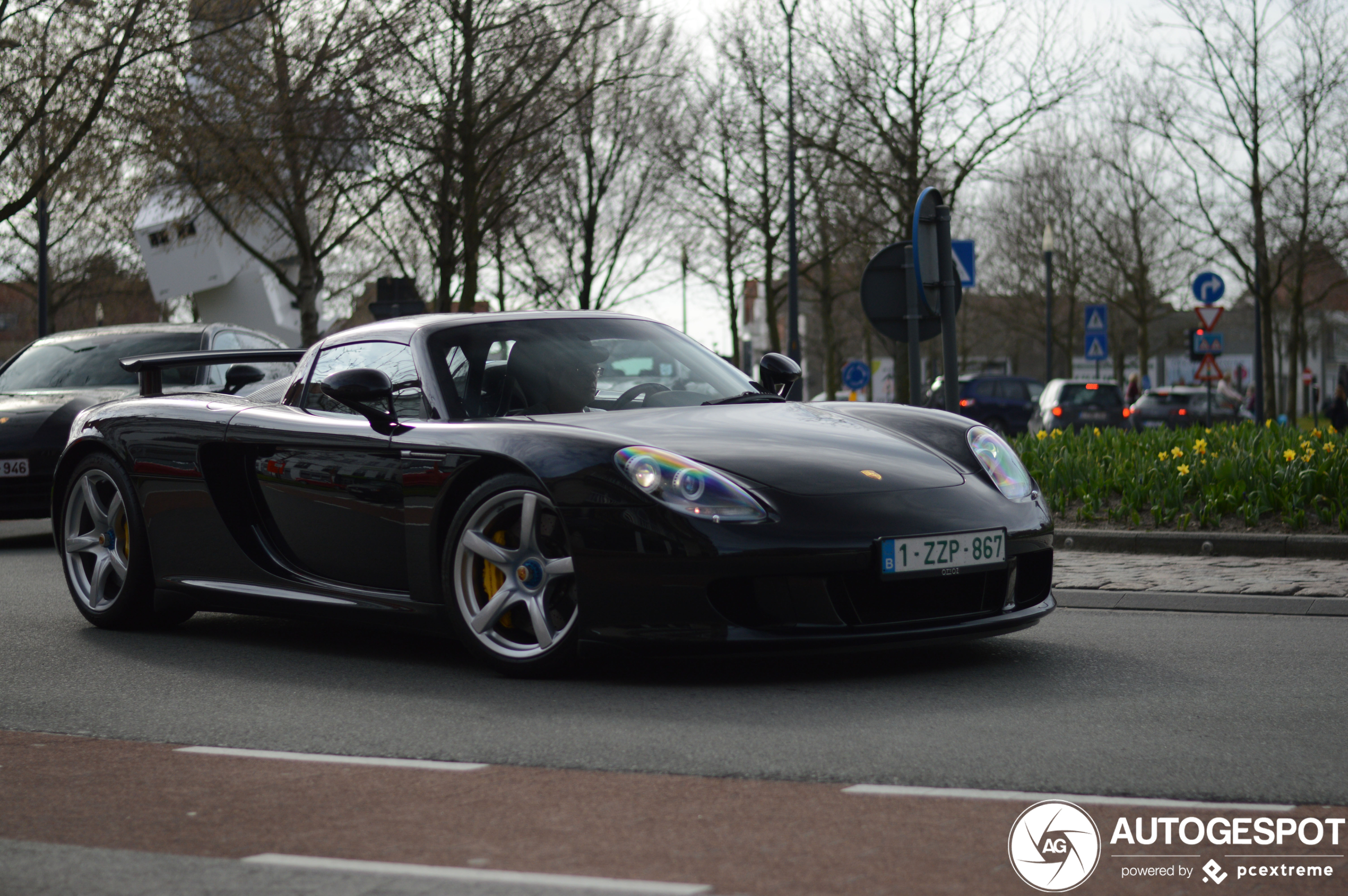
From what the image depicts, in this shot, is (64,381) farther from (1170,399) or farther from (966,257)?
(1170,399)

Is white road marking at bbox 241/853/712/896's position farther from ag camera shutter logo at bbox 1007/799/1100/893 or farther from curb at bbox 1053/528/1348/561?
curb at bbox 1053/528/1348/561

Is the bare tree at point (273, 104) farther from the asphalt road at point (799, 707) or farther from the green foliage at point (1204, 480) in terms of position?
the asphalt road at point (799, 707)

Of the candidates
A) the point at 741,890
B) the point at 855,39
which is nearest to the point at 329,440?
the point at 741,890

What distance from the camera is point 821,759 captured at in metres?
3.99

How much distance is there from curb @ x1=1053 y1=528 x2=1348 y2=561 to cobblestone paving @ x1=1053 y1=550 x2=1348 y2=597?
7 centimetres

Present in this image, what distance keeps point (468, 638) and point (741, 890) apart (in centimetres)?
252

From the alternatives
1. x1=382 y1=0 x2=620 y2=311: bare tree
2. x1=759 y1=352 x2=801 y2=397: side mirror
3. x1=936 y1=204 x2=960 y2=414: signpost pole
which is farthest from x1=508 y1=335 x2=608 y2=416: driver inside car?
x1=382 y1=0 x2=620 y2=311: bare tree

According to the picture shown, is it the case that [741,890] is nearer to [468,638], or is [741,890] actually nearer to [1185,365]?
[468,638]

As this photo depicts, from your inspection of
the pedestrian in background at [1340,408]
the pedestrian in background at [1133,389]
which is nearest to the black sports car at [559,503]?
the pedestrian in background at [1340,408]

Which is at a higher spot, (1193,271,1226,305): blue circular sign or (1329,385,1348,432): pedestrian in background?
(1193,271,1226,305): blue circular sign

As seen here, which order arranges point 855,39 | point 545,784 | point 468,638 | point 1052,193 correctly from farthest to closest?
1. point 1052,193
2. point 855,39
3. point 468,638
4. point 545,784

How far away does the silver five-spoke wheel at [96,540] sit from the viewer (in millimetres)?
6766

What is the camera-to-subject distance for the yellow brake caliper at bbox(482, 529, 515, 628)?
523cm

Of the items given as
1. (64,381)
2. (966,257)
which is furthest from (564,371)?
(966,257)
